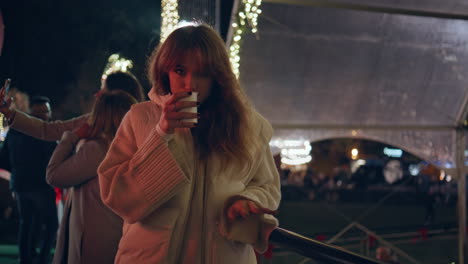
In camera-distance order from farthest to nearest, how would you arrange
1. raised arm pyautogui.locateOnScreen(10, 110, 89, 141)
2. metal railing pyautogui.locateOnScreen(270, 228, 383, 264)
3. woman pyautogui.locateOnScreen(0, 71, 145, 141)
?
raised arm pyautogui.locateOnScreen(10, 110, 89, 141) < woman pyautogui.locateOnScreen(0, 71, 145, 141) < metal railing pyautogui.locateOnScreen(270, 228, 383, 264)

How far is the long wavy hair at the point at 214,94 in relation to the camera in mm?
1879

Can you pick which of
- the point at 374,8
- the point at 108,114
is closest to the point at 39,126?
the point at 108,114

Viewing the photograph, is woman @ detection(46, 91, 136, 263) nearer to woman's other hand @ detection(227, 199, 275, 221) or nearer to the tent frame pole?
woman's other hand @ detection(227, 199, 275, 221)

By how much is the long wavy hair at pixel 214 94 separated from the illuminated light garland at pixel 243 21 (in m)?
3.71

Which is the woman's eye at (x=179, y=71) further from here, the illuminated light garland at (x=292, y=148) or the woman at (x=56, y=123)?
the illuminated light garland at (x=292, y=148)

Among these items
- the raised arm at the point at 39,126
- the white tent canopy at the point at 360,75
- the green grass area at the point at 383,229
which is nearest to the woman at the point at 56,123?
the raised arm at the point at 39,126

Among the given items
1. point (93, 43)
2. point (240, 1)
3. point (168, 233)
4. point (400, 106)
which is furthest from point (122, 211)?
point (93, 43)

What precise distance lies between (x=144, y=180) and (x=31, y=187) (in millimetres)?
4385

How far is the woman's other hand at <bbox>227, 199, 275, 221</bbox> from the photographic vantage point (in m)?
1.68

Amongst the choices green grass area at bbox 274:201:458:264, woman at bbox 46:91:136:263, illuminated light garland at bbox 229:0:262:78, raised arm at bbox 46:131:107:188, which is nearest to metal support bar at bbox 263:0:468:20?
illuminated light garland at bbox 229:0:262:78

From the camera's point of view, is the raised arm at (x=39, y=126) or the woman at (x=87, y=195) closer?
the woman at (x=87, y=195)

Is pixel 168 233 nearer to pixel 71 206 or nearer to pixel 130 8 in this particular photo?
pixel 71 206

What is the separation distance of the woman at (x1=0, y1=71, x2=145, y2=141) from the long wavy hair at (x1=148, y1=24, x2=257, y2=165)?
148cm

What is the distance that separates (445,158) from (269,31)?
3522 mm
